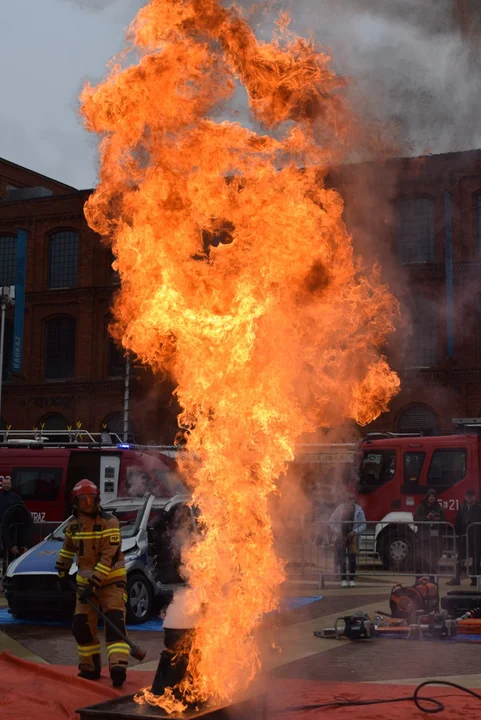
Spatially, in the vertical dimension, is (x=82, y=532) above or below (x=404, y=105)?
below

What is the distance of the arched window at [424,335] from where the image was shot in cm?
3297

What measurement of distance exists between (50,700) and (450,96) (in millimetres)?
6218

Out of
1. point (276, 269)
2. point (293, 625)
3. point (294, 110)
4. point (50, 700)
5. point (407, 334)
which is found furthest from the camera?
point (407, 334)

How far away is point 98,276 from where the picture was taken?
41469 mm

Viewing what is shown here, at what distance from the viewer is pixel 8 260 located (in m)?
43.3

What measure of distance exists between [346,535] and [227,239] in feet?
27.6

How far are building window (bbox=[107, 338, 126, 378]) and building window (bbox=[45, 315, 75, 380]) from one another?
74.1 inches

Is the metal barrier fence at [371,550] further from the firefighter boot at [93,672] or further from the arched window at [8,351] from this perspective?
the arched window at [8,351]

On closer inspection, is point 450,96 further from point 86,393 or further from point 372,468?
point 86,393

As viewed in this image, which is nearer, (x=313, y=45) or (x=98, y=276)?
(x=313, y=45)

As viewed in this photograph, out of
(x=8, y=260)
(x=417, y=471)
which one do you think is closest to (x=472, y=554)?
(x=417, y=471)

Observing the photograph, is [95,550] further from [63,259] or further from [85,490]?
[63,259]

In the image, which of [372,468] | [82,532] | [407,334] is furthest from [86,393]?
[82,532]

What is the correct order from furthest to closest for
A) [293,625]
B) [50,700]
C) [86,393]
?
[86,393]
[293,625]
[50,700]
